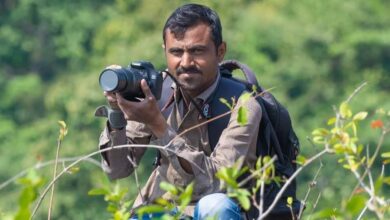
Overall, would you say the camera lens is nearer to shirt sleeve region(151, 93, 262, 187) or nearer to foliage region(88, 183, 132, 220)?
shirt sleeve region(151, 93, 262, 187)

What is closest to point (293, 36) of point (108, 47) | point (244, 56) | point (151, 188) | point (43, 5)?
point (244, 56)

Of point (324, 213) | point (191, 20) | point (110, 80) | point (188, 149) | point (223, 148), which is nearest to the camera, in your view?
point (324, 213)

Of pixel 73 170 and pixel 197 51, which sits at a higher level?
pixel 197 51

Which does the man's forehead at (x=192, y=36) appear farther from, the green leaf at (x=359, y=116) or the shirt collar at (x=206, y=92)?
the green leaf at (x=359, y=116)

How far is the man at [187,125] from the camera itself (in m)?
5.82

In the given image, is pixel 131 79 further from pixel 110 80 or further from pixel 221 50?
pixel 221 50

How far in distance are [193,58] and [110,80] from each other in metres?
0.51

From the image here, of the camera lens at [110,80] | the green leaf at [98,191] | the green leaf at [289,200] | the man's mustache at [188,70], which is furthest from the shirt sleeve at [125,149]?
the green leaf at [98,191]

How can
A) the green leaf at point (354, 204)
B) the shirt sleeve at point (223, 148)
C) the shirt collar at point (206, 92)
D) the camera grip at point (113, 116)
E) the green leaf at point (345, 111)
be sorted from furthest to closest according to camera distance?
the shirt collar at point (206, 92) → the camera grip at point (113, 116) → the shirt sleeve at point (223, 148) → the green leaf at point (345, 111) → the green leaf at point (354, 204)

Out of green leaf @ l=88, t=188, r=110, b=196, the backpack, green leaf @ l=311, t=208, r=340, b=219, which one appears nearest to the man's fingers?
the backpack

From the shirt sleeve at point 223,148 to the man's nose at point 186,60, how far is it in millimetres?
A: 233

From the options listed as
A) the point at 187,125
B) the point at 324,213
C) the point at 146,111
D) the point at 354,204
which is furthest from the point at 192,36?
the point at 354,204

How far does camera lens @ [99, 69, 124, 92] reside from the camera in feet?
18.6

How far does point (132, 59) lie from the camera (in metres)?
31.2
